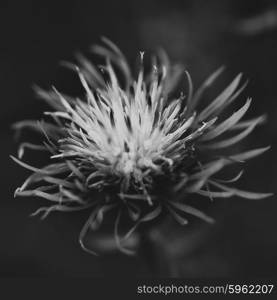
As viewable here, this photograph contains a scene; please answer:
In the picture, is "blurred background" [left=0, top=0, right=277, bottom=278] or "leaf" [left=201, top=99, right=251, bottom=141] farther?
"blurred background" [left=0, top=0, right=277, bottom=278]

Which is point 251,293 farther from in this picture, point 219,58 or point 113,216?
point 219,58

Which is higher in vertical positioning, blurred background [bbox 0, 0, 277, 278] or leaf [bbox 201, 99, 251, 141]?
blurred background [bbox 0, 0, 277, 278]

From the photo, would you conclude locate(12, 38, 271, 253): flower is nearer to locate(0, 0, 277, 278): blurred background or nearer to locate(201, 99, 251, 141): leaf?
locate(201, 99, 251, 141): leaf

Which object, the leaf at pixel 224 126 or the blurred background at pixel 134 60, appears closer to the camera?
the leaf at pixel 224 126

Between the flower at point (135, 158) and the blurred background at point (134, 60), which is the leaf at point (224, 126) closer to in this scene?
the flower at point (135, 158)

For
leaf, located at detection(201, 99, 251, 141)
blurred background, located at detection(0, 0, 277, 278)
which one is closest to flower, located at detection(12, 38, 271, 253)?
leaf, located at detection(201, 99, 251, 141)

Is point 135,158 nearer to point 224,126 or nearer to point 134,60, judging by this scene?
point 224,126

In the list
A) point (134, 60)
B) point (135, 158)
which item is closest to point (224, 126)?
point (135, 158)

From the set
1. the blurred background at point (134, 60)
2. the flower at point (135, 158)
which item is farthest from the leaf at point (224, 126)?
the blurred background at point (134, 60)

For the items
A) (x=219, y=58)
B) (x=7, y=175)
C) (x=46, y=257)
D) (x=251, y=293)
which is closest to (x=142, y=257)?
(x=251, y=293)
